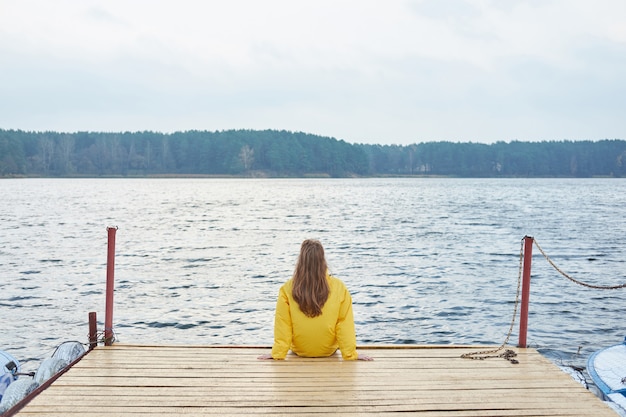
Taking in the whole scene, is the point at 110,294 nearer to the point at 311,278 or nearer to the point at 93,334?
the point at 93,334

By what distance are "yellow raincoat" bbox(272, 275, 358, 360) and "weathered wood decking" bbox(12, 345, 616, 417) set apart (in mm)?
150

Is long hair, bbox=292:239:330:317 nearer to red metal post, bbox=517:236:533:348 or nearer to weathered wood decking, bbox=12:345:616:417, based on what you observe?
weathered wood decking, bbox=12:345:616:417

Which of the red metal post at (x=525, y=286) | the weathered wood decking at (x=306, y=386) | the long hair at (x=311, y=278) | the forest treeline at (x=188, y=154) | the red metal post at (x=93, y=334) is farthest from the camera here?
the forest treeline at (x=188, y=154)

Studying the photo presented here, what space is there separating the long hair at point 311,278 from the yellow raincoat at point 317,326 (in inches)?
3.7

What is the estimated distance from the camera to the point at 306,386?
6297 mm

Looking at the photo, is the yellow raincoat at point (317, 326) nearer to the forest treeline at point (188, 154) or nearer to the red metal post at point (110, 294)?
the red metal post at point (110, 294)

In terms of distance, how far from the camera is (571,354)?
41.3 ft

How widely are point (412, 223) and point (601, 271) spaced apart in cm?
2254

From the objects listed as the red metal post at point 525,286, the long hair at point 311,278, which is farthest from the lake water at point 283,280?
the long hair at point 311,278

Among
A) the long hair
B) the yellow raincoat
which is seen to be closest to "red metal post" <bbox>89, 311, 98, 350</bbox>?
the yellow raincoat

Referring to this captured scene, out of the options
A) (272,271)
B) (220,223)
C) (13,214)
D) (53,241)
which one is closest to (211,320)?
(272,271)

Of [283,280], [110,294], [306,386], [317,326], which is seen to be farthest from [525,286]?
[283,280]

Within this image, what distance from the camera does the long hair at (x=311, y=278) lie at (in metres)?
6.83

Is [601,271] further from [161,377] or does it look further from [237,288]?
[161,377]
